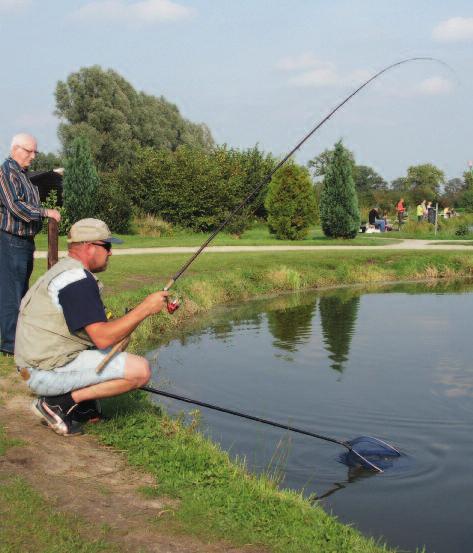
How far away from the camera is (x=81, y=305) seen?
4.39 metres

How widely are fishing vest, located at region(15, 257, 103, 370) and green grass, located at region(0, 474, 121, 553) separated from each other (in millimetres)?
940

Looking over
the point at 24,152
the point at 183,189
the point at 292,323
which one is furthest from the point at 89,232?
the point at 183,189

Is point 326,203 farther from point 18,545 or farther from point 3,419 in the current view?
point 18,545

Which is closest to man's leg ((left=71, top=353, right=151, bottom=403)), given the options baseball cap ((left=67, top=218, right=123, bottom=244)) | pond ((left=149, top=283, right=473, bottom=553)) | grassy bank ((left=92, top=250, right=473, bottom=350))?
baseball cap ((left=67, top=218, right=123, bottom=244))

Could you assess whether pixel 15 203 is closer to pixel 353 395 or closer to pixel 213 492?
pixel 213 492

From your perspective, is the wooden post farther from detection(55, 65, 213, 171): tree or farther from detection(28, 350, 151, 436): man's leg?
detection(55, 65, 213, 171): tree

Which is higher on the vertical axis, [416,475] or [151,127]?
[151,127]

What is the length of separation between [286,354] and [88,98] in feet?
120

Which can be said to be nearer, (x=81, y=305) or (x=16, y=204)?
(x=81, y=305)

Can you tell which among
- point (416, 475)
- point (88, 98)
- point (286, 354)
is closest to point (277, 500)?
point (416, 475)

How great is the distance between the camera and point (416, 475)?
5.73 meters

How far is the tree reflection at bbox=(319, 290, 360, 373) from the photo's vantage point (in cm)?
986

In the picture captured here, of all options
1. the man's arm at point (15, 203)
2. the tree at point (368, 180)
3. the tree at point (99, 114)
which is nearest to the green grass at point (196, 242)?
the man's arm at point (15, 203)

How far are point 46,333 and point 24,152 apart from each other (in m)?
2.21
